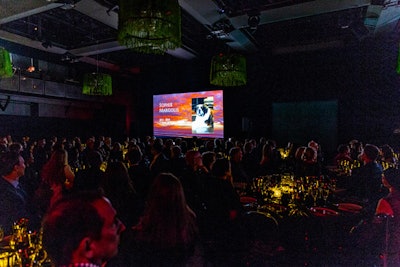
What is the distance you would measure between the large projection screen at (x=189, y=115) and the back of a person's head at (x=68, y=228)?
32.1 ft

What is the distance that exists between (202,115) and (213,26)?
501 centimetres

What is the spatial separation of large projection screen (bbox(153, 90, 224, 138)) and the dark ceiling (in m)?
1.63

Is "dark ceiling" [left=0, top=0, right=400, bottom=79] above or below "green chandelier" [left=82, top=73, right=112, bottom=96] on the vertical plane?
above

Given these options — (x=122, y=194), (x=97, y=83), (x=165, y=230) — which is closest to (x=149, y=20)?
(x=122, y=194)

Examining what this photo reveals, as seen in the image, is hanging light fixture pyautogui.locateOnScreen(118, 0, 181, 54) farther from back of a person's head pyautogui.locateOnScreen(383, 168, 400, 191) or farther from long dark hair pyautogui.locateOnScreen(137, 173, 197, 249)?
back of a person's head pyautogui.locateOnScreen(383, 168, 400, 191)

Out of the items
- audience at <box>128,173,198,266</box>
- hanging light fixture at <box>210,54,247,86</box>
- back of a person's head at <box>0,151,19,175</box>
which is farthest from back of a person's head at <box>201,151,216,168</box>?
back of a person's head at <box>0,151,19,175</box>

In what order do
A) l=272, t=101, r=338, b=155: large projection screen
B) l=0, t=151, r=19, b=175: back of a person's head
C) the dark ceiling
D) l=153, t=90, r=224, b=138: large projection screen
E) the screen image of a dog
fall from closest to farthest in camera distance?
1. l=0, t=151, r=19, b=175: back of a person's head
2. the dark ceiling
3. l=272, t=101, r=338, b=155: large projection screen
4. l=153, t=90, r=224, b=138: large projection screen
5. the screen image of a dog

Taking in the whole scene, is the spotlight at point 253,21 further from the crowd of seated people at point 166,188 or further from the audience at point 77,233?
the audience at point 77,233

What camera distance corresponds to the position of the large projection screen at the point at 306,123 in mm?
9133

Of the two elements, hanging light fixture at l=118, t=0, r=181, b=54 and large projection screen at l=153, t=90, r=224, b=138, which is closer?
hanging light fixture at l=118, t=0, r=181, b=54

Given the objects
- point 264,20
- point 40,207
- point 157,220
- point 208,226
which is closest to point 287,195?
point 208,226

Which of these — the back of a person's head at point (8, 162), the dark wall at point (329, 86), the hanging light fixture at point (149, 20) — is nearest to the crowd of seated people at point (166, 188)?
the back of a person's head at point (8, 162)

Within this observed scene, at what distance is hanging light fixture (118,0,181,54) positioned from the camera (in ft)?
8.73

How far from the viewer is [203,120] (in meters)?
11.1
